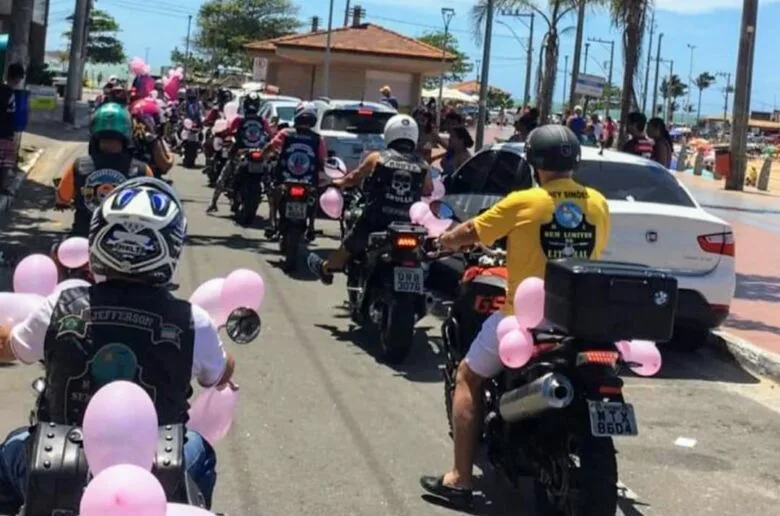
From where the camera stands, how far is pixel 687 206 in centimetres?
959

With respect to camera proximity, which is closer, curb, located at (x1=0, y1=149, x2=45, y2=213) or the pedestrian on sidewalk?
the pedestrian on sidewalk

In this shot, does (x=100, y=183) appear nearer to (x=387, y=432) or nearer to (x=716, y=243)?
(x=387, y=432)

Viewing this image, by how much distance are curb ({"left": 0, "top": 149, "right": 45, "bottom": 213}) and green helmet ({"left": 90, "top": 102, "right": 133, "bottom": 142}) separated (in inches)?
328

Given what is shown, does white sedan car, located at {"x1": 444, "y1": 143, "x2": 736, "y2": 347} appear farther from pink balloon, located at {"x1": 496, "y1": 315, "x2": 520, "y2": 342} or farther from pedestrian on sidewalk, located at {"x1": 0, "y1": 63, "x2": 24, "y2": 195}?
pedestrian on sidewalk, located at {"x1": 0, "y1": 63, "x2": 24, "y2": 195}

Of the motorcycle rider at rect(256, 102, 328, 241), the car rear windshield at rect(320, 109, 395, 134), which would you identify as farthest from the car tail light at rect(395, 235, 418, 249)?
the car rear windshield at rect(320, 109, 395, 134)

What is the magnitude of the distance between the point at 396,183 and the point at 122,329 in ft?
19.3

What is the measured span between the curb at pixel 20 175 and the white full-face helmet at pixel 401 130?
7.35 metres

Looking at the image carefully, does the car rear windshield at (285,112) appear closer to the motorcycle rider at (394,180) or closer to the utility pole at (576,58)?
the utility pole at (576,58)

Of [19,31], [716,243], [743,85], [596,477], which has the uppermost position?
[743,85]

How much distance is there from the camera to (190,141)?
994 inches

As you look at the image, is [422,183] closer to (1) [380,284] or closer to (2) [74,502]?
(1) [380,284]

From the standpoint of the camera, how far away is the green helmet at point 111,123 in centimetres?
704

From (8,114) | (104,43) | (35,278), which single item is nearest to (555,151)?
(35,278)

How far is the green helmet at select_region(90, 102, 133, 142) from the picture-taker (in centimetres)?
704
